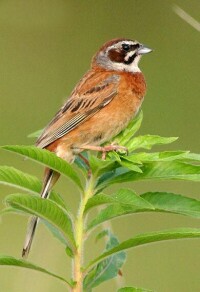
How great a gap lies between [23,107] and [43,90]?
169 mm

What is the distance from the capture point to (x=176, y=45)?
22.7 feet

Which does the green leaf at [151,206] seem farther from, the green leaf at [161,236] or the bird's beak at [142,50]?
the bird's beak at [142,50]

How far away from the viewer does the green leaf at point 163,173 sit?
2400 millimetres

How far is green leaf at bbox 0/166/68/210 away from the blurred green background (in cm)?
212

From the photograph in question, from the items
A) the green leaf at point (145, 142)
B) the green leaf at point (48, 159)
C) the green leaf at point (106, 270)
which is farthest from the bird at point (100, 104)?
the green leaf at point (48, 159)

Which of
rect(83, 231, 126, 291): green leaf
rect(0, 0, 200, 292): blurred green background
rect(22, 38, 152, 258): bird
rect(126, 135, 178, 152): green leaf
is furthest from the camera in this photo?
rect(0, 0, 200, 292): blurred green background

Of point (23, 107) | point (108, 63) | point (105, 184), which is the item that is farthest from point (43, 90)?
point (105, 184)

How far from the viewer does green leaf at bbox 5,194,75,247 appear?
2.25 m

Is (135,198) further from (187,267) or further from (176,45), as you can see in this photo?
(176,45)

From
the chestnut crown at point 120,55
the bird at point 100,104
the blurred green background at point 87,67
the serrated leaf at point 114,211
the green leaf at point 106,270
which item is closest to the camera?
the serrated leaf at point 114,211

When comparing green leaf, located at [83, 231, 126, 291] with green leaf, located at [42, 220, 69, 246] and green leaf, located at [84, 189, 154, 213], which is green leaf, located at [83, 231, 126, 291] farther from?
green leaf, located at [84, 189, 154, 213]

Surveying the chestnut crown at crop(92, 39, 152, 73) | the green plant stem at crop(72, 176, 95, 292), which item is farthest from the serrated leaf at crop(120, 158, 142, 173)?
the chestnut crown at crop(92, 39, 152, 73)

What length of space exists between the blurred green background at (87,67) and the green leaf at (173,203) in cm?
213

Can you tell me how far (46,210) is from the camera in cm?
231
